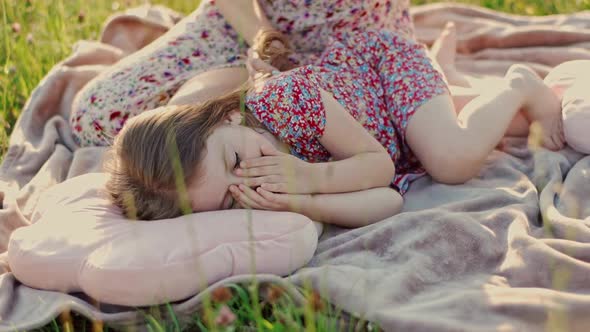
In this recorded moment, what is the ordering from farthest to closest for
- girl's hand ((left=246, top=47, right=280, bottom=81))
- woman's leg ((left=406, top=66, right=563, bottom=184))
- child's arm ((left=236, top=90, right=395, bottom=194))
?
girl's hand ((left=246, top=47, right=280, bottom=81)) → woman's leg ((left=406, top=66, right=563, bottom=184)) → child's arm ((left=236, top=90, right=395, bottom=194))

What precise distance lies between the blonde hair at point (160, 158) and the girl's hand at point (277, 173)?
0.45 ft

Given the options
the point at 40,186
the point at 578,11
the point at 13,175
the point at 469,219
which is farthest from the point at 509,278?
the point at 578,11

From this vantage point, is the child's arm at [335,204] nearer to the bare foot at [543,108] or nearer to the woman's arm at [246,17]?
the bare foot at [543,108]

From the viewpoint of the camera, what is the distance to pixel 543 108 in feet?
7.55

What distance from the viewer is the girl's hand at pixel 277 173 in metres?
1.89

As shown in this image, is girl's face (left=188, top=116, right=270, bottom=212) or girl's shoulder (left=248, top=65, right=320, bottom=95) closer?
girl's face (left=188, top=116, right=270, bottom=212)

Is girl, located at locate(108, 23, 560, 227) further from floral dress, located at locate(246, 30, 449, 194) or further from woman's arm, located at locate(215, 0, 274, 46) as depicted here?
woman's arm, located at locate(215, 0, 274, 46)

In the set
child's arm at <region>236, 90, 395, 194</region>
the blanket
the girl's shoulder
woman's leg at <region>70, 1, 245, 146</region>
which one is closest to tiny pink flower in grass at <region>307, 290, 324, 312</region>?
the blanket

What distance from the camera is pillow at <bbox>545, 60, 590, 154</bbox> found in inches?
84.8

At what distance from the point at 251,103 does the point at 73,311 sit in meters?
0.74

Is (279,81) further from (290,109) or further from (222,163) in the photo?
(222,163)

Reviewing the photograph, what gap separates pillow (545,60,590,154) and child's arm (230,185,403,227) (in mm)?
614

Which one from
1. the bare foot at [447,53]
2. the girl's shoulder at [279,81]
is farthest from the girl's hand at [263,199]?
the bare foot at [447,53]

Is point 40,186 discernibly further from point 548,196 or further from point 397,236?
point 548,196
